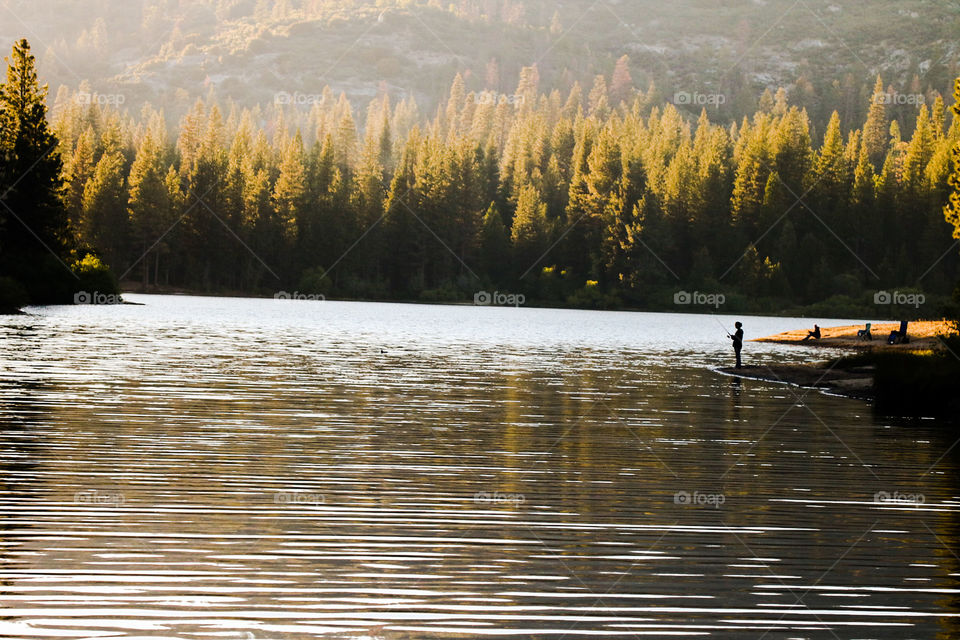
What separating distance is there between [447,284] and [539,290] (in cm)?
1233

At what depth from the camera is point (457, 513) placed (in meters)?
14.7

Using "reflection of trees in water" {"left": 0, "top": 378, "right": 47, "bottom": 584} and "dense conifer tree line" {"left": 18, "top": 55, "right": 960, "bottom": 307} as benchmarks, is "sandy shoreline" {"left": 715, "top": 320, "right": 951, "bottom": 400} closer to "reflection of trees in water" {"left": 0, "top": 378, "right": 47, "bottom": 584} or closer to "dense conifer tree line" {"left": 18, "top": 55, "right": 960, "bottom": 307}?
"reflection of trees in water" {"left": 0, "top": 378, "right": 47, "bottom": 584}

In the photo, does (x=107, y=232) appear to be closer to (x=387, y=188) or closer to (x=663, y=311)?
(x=387, y=188)

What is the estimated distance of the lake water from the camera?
33.5 ft

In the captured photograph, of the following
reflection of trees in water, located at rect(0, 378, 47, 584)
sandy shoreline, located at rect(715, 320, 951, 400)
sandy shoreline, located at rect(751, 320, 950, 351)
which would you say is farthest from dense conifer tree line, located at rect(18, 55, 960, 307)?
reflection of trees in water, located at rect(0, 378, 47, 584)

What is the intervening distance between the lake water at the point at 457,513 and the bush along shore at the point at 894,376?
4.77 ft

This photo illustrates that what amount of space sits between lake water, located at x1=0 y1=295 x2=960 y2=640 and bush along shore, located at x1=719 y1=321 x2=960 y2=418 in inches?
57.2

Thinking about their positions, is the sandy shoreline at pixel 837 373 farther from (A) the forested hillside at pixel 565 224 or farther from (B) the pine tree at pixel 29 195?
(A) the forested hillside at pixel 565 224

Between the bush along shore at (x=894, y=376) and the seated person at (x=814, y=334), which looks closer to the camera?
the bush along shore at (x=894, y=376)

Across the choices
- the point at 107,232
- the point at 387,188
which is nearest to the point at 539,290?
the point at 387,188

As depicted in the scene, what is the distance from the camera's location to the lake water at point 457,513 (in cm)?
1022

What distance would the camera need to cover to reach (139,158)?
150125 mm

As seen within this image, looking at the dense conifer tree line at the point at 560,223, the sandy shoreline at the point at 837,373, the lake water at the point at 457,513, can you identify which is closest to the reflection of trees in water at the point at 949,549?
the lake water at the point at 457,513

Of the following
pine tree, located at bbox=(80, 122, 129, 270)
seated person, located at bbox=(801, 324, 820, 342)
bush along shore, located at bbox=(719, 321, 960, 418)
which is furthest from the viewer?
pine tree, located at bbox=(80, 122, 129, 270)
